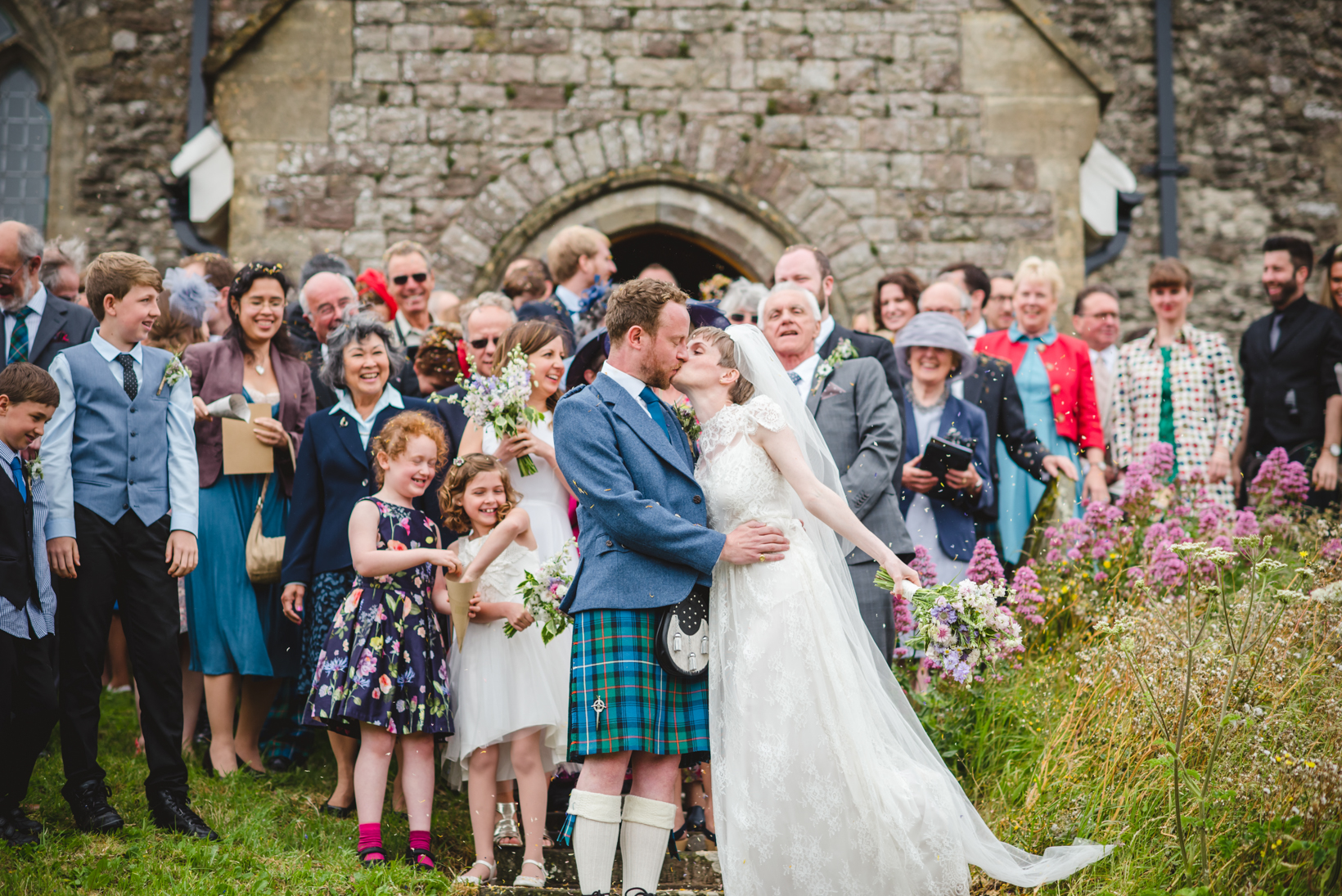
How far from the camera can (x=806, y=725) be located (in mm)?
3746

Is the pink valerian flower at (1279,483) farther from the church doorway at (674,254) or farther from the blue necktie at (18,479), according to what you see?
the blue necktie at (18,479)

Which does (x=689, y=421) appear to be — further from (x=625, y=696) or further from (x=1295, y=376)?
(x=1295, y=376)

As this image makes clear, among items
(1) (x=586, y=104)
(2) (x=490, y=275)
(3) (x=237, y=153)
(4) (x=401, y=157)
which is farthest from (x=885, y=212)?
(3) (x=237, y=153)

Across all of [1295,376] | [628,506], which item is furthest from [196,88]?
[1295,376]

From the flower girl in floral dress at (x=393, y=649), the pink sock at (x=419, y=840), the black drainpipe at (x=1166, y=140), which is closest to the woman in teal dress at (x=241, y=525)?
the flower girl in floral dress at (x=393, y=649)

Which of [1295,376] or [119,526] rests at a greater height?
[1295,376]

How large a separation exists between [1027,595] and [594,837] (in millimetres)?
2529

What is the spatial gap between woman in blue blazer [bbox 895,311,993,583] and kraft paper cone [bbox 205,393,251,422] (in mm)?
3217

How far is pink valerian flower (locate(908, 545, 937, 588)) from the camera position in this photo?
518cm

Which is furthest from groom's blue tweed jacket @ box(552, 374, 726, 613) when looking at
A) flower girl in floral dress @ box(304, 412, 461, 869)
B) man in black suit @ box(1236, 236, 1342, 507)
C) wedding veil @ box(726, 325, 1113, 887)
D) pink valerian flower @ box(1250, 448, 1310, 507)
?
man in black suit @ box(1236, 236, 1342, 507)

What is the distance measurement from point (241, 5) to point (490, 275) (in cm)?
458

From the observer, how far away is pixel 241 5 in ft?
37.6

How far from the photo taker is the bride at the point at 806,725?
145 inches

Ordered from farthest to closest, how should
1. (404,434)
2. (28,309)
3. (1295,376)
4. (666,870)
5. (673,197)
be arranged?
1. (673,197)
2. (1295,376)
3. (28,309)
4. (404,434)
5. (666,870)
